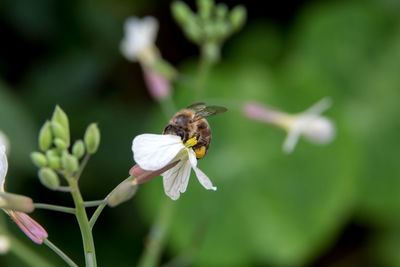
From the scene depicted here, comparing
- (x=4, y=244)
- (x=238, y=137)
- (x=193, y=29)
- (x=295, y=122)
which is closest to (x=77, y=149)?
(x=4, y=244)

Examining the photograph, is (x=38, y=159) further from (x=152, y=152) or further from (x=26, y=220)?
(x=152, y=152)

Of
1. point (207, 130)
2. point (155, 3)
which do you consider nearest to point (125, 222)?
point (155, 3)

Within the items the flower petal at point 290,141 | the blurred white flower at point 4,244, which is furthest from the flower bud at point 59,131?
the flower petal at point 290,141

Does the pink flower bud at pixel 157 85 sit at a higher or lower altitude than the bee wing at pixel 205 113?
higher

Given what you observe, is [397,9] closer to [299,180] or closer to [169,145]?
[299,180]

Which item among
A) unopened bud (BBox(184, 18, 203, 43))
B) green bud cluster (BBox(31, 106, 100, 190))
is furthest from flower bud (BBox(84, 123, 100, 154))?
unopened bud (BBox(184, 18, 203, 43))

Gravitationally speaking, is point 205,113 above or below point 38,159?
above

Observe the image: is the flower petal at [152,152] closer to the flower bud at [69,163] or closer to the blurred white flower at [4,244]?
the flower bud at [69,163]
